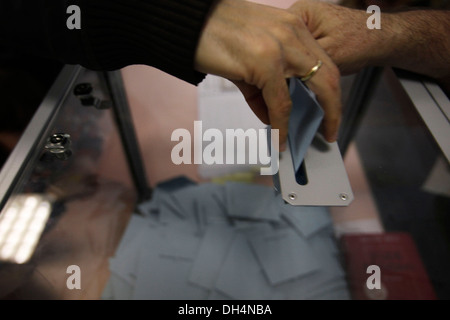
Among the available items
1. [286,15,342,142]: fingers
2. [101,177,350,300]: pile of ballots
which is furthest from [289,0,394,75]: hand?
[101,177,350,300]: pile of ballots

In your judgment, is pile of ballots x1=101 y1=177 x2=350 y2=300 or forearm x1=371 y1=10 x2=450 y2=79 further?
pile of ballots x1=101 y1=177 x2=350 y2=300

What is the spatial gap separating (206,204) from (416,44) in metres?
0.80

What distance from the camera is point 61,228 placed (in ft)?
2.60

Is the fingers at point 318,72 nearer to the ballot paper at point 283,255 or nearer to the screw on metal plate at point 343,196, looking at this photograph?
the screw on metal plate at point 343,196

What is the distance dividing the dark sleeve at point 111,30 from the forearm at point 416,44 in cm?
42

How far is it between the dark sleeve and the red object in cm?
78

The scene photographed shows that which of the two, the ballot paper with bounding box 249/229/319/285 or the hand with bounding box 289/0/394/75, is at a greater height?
the hand with bounding box 289/0/394/75

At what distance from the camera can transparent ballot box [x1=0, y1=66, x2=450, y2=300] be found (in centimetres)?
69

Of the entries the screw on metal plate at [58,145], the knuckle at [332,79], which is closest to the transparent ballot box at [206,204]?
the screw on metal plate at [58,145]

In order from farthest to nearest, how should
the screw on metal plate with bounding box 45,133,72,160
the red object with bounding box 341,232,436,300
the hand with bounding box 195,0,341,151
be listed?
the red object with bounding box 341,232,436,300 → the screw on metal plate with bounding box 45,133,72,160 → the hand with bounding box 195,0,341,151

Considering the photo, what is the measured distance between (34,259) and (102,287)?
325 millimetres

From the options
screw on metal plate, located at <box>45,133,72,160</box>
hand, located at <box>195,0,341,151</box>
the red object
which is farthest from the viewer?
the red object

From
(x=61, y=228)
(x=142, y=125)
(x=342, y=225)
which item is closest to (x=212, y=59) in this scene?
(x=61, y=228)

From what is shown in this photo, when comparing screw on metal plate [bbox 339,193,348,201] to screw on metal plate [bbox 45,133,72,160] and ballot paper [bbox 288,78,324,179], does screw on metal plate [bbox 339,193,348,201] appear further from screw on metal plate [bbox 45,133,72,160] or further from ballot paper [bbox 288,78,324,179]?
screw on metal plate [bbox 45,133,72,160]
